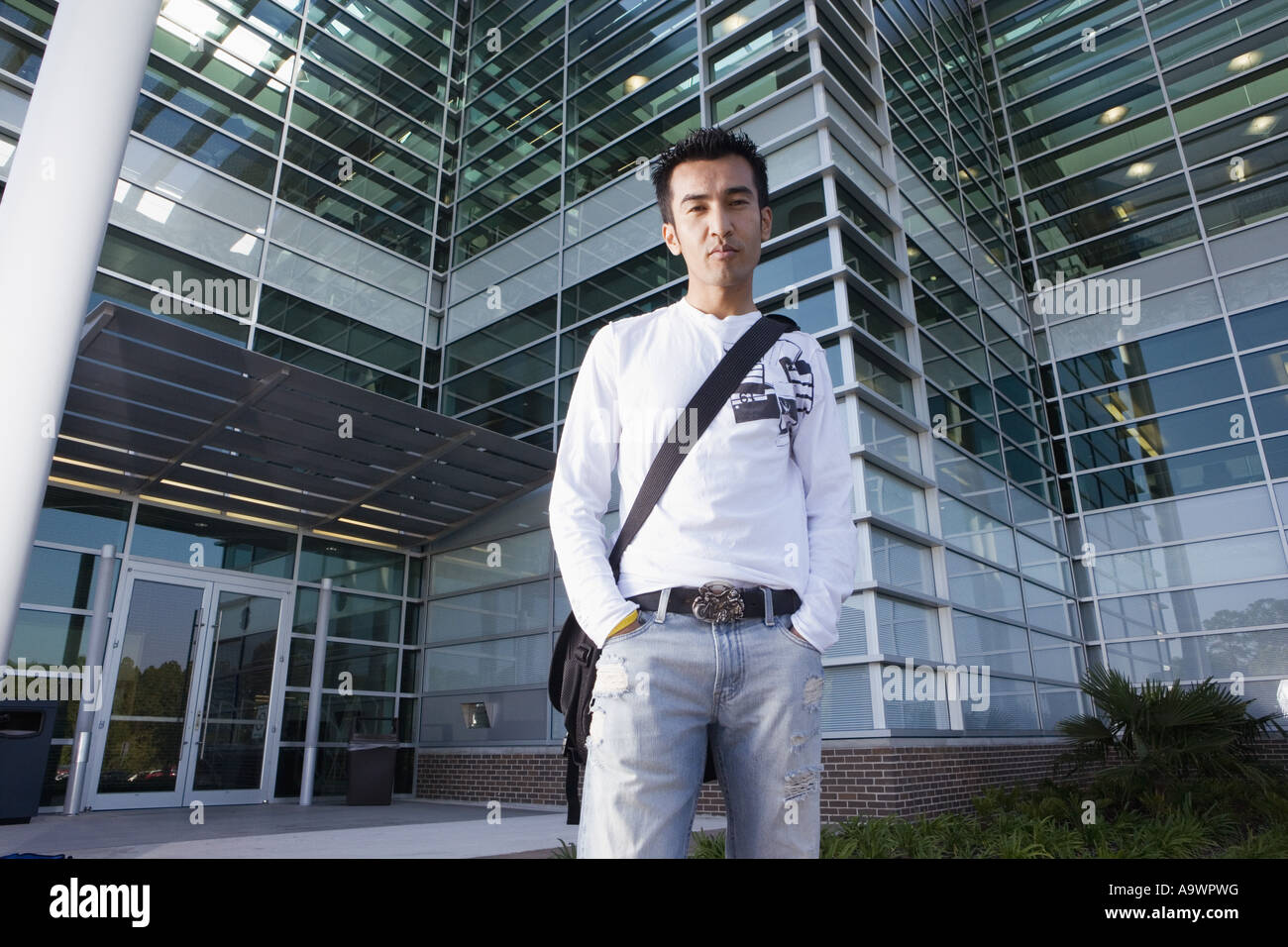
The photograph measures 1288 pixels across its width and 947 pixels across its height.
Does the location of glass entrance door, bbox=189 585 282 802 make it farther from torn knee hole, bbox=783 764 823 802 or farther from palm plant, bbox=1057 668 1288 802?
torn knee hole, bbox=783 764 823 802

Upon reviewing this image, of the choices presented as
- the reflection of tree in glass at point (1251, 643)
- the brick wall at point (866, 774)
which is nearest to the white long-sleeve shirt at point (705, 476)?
the brick wall at point (866, 774)

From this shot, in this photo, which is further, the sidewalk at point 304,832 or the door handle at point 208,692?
the door handle at point 208,692

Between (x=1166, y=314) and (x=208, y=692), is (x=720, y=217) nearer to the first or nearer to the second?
(x=208, y=692)

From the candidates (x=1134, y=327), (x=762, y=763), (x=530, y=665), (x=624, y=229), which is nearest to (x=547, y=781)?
(x=530, y=665)

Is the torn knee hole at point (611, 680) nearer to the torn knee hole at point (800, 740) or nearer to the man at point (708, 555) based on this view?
the man at point (708, 555)

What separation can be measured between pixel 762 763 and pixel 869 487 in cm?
859

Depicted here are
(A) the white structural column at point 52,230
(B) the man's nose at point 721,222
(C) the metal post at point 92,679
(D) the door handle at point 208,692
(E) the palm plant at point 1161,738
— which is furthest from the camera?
(D) the door handle at point 208,692

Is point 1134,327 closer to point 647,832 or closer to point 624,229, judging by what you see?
point 624,229

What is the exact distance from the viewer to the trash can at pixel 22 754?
8406 mm

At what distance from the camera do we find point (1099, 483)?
15023mm

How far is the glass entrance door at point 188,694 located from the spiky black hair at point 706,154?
12055 mm

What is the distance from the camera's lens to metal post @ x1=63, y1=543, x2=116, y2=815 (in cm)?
1038

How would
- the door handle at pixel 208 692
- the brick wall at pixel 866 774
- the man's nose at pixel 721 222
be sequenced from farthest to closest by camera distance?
the door handle at pixel 208 692, the brick wall at pixel 866 774, the man's nose at pixel 721 222

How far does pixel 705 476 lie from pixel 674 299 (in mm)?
10625
